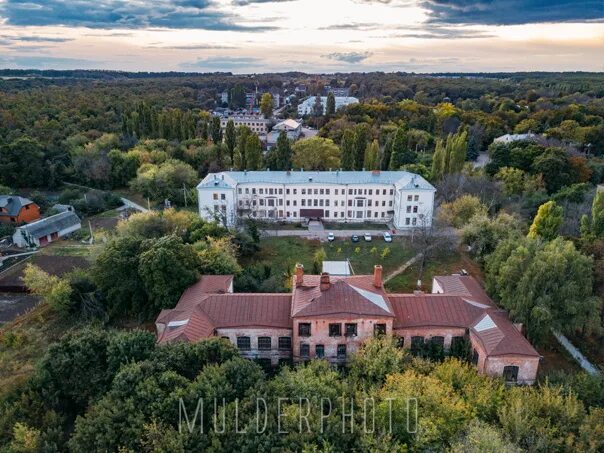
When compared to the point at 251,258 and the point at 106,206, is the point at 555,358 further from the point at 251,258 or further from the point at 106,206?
the point at 106,206

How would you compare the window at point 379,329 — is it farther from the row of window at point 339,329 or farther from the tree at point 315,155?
the tree at point 315,155

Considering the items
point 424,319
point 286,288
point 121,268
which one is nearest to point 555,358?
point 424,319

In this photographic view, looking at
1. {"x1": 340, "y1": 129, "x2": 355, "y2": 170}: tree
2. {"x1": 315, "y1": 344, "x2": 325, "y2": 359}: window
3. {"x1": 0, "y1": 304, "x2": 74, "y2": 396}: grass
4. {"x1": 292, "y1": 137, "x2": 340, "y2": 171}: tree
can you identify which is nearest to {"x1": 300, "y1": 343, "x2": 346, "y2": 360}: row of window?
{"x1": 315, "y1": 344, "x2": 325, "y2": 359}: window

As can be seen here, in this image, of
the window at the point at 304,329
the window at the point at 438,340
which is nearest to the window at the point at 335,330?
the window at the point at 304,329

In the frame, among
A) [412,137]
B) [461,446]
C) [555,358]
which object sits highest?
[412,137]

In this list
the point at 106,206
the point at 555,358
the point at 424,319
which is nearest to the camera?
the point at 424,319

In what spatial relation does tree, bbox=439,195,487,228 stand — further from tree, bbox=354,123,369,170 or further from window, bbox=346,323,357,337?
tree, bbox=354,123,369,170

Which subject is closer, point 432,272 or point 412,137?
point 432,272
